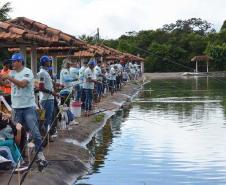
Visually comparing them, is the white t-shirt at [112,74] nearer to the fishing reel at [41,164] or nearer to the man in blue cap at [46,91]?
the man in blue cap at [46,91]

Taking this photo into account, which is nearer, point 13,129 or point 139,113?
point 13,129

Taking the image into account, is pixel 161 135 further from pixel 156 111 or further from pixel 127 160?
pixel 156 111

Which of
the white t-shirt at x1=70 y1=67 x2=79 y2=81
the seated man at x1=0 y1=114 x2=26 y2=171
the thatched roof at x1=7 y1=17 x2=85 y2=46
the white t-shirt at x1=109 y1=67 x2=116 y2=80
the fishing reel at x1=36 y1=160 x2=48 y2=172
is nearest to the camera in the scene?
the seated man at x1=0 y1=114 x2=26 y2=171

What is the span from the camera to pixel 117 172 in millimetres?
11164

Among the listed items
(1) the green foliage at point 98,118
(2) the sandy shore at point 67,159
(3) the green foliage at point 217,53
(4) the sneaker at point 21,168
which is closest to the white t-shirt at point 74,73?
(2) the sandy shore at point 67,159

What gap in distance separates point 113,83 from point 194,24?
269 feet

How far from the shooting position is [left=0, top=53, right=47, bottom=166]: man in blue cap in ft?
33.4

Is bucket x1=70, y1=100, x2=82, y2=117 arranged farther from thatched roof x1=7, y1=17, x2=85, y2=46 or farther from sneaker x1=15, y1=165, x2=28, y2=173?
sneaker x1=15, y1=165, x2=28, y2=173

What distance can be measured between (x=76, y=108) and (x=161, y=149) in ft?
17.7

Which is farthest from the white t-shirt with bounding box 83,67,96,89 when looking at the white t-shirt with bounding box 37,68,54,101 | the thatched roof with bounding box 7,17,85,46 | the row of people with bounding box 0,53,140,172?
the white t-shirt with bounding box 37,68,54,101

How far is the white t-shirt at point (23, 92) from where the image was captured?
401 inches

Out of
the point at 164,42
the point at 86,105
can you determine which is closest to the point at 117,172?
the point at 86,105

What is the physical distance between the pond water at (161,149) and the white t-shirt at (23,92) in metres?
1.56

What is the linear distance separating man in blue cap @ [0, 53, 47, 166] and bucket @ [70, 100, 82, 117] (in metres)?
7.63
